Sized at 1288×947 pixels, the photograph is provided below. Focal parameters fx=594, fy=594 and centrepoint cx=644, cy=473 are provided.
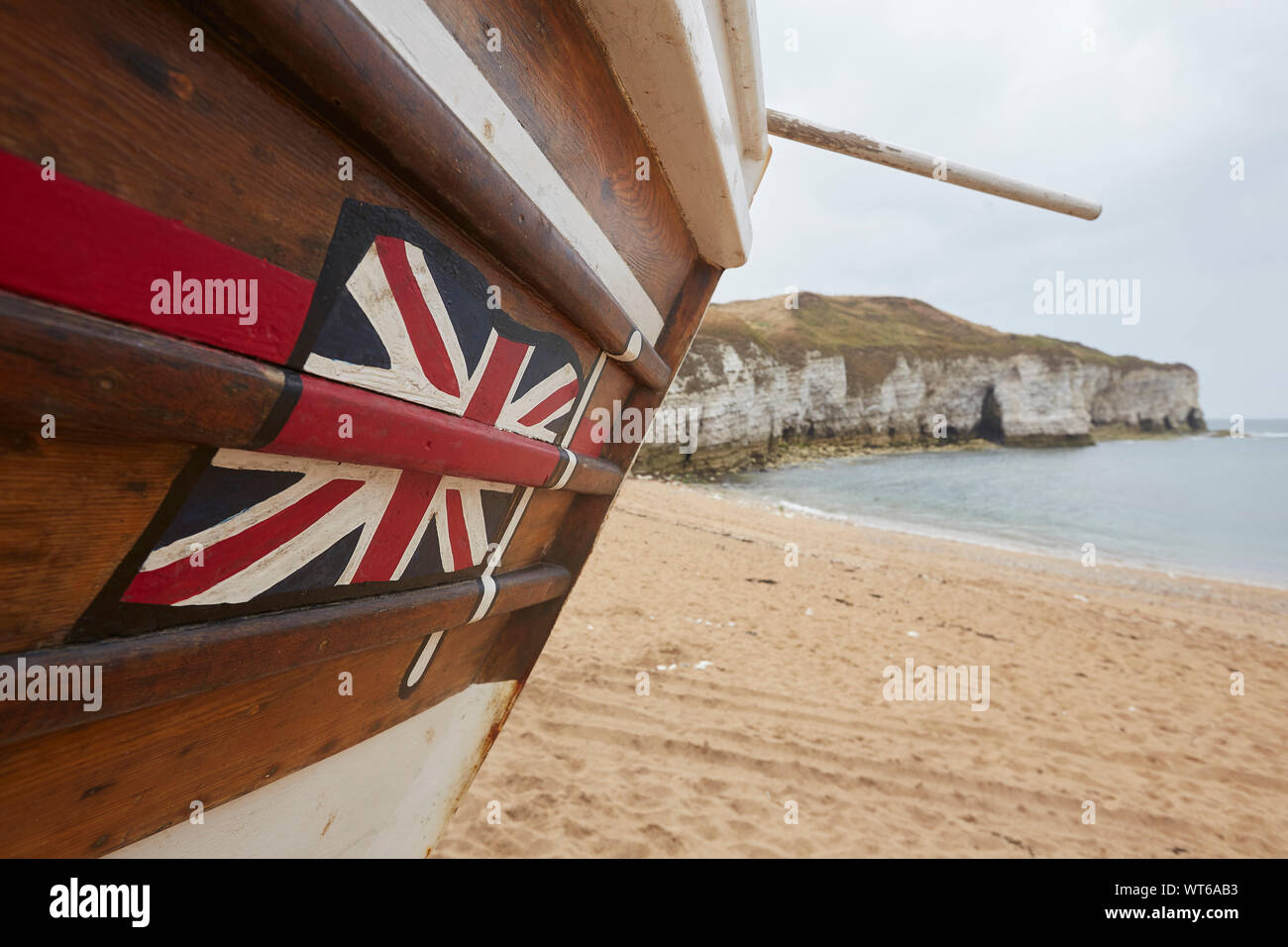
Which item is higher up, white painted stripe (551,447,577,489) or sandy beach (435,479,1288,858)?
white painted stripe (551,447,577,489)

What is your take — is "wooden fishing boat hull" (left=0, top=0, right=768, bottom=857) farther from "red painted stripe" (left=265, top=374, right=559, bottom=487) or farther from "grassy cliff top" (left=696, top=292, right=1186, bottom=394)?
"grassy cliff top" (left=696, top=292, right=1186, bottom=394)

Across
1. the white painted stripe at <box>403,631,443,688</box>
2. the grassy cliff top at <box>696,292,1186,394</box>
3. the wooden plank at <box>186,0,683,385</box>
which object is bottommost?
the white painted stripe at <box>403,631,443,688</box>

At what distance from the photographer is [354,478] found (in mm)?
972

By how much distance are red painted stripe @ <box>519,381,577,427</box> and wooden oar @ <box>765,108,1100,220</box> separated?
172 centimetres

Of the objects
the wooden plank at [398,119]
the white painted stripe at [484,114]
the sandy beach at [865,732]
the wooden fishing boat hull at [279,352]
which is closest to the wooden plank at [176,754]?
the wooden fishing boat hull at [279,352]

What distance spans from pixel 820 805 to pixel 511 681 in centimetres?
218

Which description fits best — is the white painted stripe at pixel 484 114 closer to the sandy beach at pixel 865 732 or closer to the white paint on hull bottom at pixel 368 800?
the white paint on hull bottom at pixel 368 800

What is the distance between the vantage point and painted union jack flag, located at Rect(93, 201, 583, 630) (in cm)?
77

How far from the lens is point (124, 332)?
23.4 inches

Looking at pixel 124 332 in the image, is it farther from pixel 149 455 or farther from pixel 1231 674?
pixel 1231 674

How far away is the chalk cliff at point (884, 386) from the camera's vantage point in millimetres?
31359

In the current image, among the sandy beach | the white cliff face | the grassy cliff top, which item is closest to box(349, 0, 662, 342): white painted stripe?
the sandy beach

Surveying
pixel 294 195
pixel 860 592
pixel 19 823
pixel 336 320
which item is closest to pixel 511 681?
pixel 19 823
